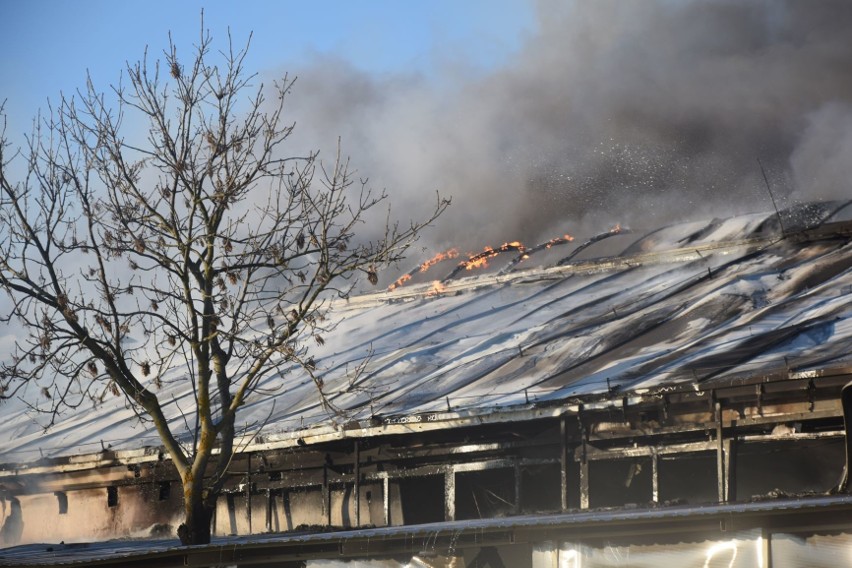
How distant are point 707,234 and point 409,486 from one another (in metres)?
12.2

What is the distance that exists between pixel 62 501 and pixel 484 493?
43.6 ft

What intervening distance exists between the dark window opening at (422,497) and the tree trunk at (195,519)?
30.9 ft

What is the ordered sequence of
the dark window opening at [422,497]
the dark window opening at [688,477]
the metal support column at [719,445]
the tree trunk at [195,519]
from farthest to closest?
the dark window opening at [422,497] → the dark window opening at [688,477] → the metal support column at [719,445] → the tree trunk at [195,519]

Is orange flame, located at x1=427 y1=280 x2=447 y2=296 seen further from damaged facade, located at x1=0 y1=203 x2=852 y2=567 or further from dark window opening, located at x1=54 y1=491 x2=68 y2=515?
dark window opening, located at x1=54 y1=491 x2=68 y2=515

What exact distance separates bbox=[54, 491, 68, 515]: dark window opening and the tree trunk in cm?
1650

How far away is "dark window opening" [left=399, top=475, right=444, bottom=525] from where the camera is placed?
934 inches

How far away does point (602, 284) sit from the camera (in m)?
29.8

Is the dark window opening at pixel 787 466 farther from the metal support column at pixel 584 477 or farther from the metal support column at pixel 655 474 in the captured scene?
the metal support column at pixel 584 477

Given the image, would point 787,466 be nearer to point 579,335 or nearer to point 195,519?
point 579,335

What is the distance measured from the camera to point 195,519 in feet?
47.7

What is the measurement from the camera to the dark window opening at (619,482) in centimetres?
2145

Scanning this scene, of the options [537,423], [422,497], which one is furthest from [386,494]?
[537,423]

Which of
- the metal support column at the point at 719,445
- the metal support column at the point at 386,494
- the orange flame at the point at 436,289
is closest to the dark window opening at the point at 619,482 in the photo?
the metal support column at the point at 719,445

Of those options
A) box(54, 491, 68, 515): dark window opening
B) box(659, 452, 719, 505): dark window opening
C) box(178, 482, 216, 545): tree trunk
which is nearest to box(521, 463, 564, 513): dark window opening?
box(659, 452, 719, 505): dark window opening
